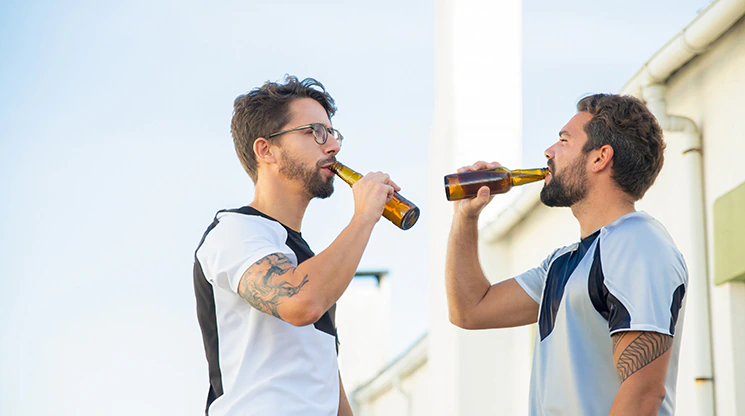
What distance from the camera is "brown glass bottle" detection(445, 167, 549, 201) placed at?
3.38 meters

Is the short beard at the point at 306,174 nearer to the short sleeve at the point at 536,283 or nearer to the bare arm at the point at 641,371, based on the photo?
the short sleeve at the point at 536,283

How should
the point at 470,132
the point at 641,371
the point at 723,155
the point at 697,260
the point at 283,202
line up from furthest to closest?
the point at 470,132 < the point at 697,260 < the point at 723,155 < the point at 283,202 < the point at 641,371

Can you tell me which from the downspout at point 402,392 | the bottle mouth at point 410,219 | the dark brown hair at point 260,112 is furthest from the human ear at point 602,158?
the downspout at point 402,392

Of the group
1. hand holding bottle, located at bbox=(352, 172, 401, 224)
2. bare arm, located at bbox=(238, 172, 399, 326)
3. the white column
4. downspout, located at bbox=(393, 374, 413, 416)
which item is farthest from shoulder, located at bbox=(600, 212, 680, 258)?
downspout, located at bbox=(393, 374, 413, 416)

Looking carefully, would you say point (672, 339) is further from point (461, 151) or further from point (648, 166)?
point (461, 151)

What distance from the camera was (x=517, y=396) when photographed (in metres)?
8.47

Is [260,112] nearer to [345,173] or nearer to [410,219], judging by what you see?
[345,173]

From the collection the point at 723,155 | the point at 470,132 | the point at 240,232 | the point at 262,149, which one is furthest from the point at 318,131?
the point at 470,132

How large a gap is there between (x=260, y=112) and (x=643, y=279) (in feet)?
4.23

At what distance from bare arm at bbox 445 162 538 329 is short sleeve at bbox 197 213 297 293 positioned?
909 millimetres

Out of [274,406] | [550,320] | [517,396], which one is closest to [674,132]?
[550,320]

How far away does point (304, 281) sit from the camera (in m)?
2.50

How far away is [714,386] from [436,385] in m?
5.06

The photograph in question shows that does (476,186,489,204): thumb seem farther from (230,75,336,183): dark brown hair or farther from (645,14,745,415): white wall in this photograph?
(645,14,745,415): white wall
